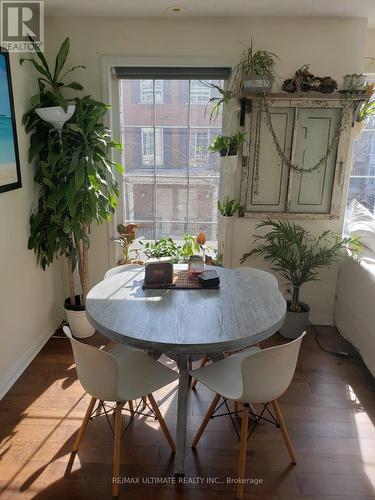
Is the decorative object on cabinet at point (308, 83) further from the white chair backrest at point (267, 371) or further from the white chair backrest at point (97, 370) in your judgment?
the white chair backrest at point (97, 370)

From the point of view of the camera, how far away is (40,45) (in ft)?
8.89

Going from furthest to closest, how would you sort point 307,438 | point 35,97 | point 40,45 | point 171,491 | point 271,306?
point 40,45
point 35,97
point 307,438
point 271,306
point 171,491

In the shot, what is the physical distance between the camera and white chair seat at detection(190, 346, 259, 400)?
1679mm

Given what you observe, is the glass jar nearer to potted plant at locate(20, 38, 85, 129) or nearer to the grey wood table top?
the grey wood table top

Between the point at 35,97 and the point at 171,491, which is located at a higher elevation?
the point at 35,97

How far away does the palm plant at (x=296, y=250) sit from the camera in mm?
2916

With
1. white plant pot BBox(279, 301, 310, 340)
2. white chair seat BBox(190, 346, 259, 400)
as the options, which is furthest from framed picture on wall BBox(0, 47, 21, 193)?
white plant pot BBox(279, 301, 310, 340)

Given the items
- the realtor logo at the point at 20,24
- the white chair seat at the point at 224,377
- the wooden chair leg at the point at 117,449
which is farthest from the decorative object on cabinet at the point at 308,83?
the wooden chair leg at the point at 117,449

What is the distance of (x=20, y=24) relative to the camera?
2449 millimetres

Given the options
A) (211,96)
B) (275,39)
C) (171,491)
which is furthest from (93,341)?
(275,39)

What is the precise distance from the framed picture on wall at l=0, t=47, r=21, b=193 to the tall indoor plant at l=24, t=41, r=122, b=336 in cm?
21

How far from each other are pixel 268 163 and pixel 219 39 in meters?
1.02

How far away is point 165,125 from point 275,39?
107 cm

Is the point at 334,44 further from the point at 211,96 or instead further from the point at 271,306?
the point at 271,306
